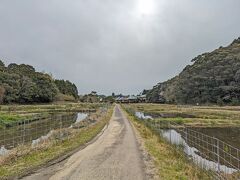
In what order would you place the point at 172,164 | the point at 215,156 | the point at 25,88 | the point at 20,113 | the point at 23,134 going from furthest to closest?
the point at 25,88 → the point at 20,113 → the point at 23,134 → the point at 215,156 → the point at 172,164

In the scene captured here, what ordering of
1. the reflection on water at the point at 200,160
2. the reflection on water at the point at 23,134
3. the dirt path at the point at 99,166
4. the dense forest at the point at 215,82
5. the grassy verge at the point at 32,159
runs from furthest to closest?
the dense forest at the point at 215,82 → the reflection on water at the point at 23,134 → the reflection on water at the point at 200,160 → the grassy verge at the point at 32,159 → the dirt path at the point at 99,166

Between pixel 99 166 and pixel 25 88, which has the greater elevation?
pixel 25 88

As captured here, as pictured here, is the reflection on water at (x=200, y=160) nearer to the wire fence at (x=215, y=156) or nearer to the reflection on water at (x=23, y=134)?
the wire fence at (x=215, y=156)

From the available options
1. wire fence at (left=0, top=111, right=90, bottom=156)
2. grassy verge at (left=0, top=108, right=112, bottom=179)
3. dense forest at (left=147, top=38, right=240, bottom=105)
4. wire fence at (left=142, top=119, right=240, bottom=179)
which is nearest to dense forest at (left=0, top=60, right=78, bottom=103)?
wire fence at (left=0, top=111, right=90, bottom=156)

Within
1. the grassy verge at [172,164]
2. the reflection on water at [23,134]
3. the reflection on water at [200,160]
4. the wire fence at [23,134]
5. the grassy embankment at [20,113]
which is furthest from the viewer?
the grassy embankment at [20,113]

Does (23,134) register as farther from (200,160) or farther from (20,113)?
(20,113)

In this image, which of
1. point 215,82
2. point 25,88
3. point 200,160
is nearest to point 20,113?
point 25,88

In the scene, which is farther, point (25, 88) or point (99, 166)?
point (25, 88)

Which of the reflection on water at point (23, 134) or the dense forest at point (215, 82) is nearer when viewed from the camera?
the reflection on water at point (23, 134)

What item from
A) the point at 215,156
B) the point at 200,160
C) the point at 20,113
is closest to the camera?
the point at 200,160

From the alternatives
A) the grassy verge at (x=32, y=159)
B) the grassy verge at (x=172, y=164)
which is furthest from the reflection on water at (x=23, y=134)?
the grassy verge at (x=172, y=164)

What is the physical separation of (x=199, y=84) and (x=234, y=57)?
11.2 metres

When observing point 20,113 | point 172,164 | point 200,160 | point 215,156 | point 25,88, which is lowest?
point 215,156

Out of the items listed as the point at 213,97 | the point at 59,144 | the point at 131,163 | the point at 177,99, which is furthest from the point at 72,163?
the point at 177,99
